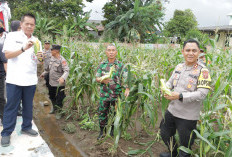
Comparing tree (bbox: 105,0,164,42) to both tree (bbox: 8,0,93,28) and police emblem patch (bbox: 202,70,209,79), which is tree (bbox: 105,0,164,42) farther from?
police emblem patch (bbox: 202,70,209,79)

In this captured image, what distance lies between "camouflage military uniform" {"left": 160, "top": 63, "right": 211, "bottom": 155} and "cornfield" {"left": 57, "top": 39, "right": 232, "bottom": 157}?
10 centimetres

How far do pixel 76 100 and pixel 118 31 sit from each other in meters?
12.4

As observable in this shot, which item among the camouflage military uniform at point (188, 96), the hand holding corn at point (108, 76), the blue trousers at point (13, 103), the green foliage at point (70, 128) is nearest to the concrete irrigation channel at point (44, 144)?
the green foliage at point (70, 128)

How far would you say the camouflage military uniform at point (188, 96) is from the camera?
1.77 meters

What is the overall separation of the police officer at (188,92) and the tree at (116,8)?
14508 millimetres

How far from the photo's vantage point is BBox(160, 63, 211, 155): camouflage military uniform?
1772 mm

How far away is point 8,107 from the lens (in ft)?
7.80

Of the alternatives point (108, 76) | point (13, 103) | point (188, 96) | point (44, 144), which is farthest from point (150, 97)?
point (13, 103)

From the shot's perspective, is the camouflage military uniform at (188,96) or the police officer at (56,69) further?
the police officer at (56,69)

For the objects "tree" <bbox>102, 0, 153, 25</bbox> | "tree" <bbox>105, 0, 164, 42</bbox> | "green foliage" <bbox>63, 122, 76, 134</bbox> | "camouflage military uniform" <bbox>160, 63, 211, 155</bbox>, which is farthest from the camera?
"tree" <bbox>102, 0, 153, 25</bbox>

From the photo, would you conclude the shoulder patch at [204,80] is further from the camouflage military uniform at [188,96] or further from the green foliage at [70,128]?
the green foliage at [70,128]

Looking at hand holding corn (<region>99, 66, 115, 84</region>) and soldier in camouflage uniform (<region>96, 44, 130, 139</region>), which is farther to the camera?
soldier in camouflage uniform (<region>96, 44, 130, 139</region>)

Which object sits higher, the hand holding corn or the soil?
the hand holding corn

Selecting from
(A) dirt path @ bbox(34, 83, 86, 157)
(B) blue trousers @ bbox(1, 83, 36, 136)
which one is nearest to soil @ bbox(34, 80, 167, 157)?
(A) dirt path @ bbox(34, 83, 86, 157)
